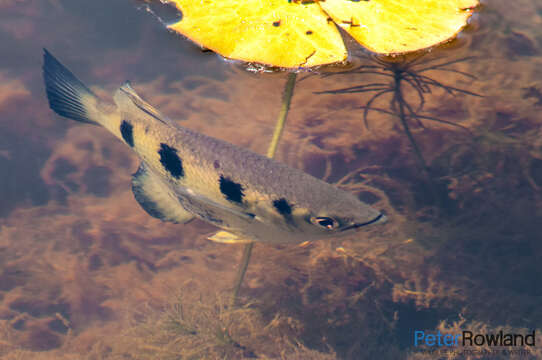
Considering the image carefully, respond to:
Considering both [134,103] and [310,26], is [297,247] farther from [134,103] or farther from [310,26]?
[310,26]

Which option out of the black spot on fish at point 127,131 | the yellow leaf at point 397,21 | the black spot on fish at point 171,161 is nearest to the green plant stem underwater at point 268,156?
the yellow leaf at point 397,21

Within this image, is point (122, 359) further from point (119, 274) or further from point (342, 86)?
point (342, 86)

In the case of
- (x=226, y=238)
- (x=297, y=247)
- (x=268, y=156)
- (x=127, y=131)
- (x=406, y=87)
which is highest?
(x=406, y=87)

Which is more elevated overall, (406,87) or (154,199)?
(406,87)

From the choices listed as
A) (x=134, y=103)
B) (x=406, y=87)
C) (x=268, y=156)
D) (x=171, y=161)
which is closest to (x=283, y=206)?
(x=171, y=161)

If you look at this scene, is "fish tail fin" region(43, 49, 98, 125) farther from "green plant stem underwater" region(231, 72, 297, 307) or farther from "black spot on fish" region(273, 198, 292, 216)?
"black spot on fish" region(273, 198, 292, 216)

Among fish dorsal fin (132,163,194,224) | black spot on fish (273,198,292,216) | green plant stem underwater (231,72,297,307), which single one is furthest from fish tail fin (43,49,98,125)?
black spot on fish (273,198,292,216)

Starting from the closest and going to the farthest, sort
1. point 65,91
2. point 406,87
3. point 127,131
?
point 127,131, point 65,91, point 406,87
